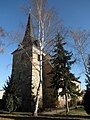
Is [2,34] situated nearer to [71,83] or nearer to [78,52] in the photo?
[78,52]

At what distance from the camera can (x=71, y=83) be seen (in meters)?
30.7

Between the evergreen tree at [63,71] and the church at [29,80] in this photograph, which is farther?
the church at [29,80]

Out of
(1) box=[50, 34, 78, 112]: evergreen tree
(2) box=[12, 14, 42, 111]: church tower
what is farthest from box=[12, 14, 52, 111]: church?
(1) box=[50, 34, 78, 112]: evergreen tree

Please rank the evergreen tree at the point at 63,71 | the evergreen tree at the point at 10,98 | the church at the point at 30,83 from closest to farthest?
the evergreen tree at the point at 10,98
the evergreen tree at the point at 63,71
the church at the point at 30,83

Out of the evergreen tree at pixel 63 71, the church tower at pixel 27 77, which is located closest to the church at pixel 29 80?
the church tower at pixel 27 77

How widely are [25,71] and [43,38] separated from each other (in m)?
16.1

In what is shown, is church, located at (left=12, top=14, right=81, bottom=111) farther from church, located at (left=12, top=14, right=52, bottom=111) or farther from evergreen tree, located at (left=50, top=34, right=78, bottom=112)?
evergreen tree, located at (left=50, top=34, right=78, bottom=112)

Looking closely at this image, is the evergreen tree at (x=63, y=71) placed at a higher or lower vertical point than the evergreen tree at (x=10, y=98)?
higher

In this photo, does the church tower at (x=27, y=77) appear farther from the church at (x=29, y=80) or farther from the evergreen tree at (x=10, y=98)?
the evergreen tree at (x=10, y=98)

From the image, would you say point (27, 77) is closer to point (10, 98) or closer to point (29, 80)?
point (29, 80)

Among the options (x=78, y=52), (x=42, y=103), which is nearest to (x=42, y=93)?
(x=42, y=103)

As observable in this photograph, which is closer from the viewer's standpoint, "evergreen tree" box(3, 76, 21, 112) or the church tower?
"evergreen tree" box(3, 76, 21, 112)

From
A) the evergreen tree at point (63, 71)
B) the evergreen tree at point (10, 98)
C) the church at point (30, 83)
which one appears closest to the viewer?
the evergreen tree at point (10, 98)

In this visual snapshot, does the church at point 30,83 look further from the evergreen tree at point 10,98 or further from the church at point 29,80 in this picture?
the evergreen tree at point 10,98
